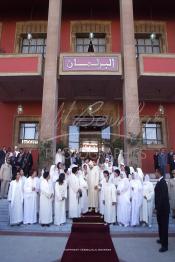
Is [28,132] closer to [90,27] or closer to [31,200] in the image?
[90,27]

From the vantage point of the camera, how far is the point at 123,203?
8688 millimetres

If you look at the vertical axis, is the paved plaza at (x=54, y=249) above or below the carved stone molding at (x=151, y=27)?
below

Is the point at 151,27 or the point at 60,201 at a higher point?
the point at 151,27

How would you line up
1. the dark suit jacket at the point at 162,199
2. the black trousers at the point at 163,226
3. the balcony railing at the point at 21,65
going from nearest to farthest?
the black trousers at the point at 163,226
the dark suit jacket at the point at 162,199
the balcony railing at the point at 21,65

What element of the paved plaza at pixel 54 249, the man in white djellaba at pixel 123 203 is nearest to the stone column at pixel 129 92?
the man in white djellaba at pixel 123 203

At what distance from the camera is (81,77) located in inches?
534

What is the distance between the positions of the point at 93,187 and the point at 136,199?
214cm

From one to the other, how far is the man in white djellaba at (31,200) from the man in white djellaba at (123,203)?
2.53 m

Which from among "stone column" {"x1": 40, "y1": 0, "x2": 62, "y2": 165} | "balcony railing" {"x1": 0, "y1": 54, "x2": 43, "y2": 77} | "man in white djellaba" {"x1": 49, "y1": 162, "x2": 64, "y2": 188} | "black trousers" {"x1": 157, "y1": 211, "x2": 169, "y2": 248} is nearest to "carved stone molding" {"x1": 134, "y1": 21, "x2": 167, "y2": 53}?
"stone column" {"x1": 40, "y1": 0, "x2": 62, "y2": 165}

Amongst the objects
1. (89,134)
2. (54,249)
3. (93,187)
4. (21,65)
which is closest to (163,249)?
(54,249)

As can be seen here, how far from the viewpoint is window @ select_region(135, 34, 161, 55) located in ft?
57.4

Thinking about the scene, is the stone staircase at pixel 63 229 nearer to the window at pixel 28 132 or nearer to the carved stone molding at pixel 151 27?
the window at pixel 28 132

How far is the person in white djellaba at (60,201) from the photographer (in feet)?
27.5

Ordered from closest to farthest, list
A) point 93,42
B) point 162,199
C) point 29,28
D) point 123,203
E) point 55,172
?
1. point 162,199
2. point 123,203
3. point 55,172
4. point 29,28
5. point 93,42
